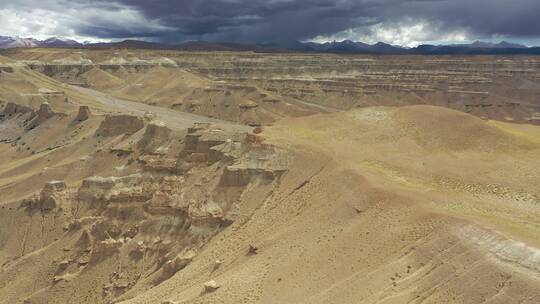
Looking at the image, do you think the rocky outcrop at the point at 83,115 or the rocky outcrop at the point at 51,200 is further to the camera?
the rocky outcrop at the point at 83,115

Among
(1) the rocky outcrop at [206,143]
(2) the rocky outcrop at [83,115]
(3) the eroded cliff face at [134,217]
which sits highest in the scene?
(1) the rocky outcrop at [206,143]

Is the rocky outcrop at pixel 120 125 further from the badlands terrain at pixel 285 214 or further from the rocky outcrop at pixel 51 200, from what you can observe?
the rocky outcrop at pixel 51 200

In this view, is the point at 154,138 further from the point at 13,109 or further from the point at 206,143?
the point at 13,109

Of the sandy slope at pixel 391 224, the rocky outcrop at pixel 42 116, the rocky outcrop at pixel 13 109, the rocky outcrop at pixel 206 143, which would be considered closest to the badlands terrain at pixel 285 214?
the sandy slope at pixel 391 224

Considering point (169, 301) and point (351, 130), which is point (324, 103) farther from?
point (169, 301)

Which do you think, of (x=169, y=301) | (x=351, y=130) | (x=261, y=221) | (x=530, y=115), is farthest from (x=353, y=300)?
(x=530, y=115)

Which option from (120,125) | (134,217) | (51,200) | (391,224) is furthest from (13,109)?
(391,224)
